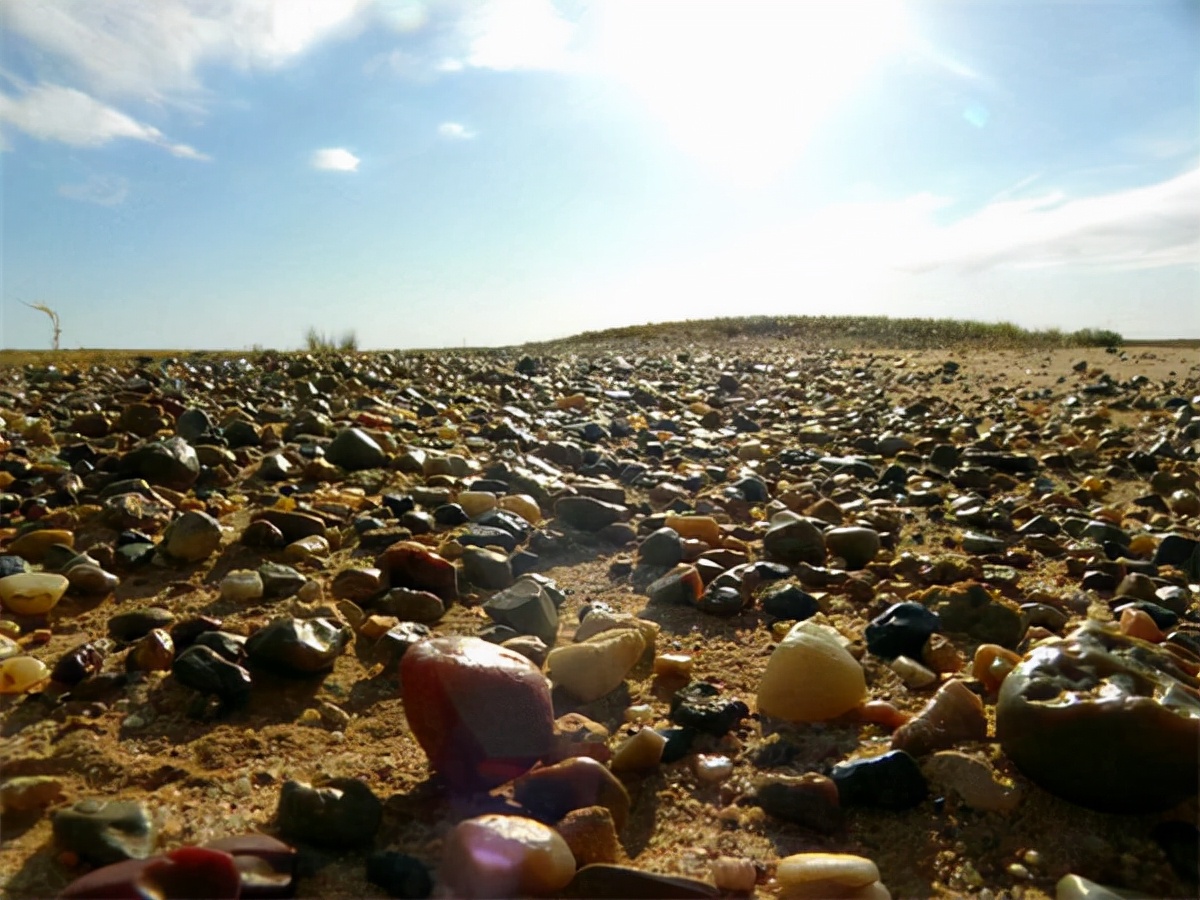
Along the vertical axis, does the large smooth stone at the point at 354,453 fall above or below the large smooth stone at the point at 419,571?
above

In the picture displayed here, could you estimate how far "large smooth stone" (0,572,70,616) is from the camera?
7.04 feet

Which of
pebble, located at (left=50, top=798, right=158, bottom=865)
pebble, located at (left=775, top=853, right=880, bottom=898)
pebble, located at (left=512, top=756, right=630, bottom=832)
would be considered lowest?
pebble, located at (left=775, top=853, right=880, bottom=898)

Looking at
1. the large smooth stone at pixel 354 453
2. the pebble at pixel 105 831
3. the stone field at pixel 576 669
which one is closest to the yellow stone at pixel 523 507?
the stone field at pixel 576 669

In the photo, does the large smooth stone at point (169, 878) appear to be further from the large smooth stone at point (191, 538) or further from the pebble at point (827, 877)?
the large smooth stone at point (191, 538)

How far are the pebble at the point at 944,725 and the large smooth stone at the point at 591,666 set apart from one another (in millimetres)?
646

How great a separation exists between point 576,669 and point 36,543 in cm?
182

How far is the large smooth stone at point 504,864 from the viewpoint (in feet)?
4.00

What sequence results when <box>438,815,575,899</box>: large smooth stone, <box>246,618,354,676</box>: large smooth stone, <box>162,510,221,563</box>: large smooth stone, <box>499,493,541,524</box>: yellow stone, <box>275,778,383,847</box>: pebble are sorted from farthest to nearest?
<box>499,493,541,524</box>: yellow stone, <box>162,510,221,563</box>: large smooth stone, <box>246,618,354,676</box>: large smooth stone, <box>275,778,383,847</box>: pebble, <box>438,815,575,899</box>: large smooth stone

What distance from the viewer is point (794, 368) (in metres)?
10.7

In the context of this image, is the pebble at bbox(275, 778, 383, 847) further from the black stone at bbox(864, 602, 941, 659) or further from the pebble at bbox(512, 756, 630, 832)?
the black stone at bbox(864, 602, 941, 659)

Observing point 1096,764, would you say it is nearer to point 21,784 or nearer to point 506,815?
point 506,815

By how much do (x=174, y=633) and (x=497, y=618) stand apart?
0.81 metres

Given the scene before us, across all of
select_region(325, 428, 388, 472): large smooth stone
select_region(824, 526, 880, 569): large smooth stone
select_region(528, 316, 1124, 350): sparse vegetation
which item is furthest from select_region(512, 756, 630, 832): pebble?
select_region(528, 316, 1124, 350): sparse vegetation

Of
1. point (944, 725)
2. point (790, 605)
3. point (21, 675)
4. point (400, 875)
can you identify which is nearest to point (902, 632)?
point (790, 605)
